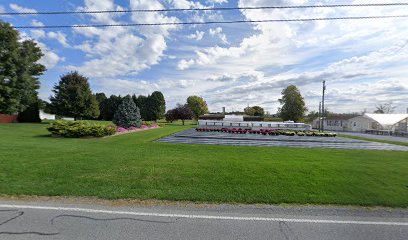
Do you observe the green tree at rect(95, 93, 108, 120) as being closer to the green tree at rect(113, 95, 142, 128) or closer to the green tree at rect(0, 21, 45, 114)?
the green tree at rect(0, 21, 45, 114)

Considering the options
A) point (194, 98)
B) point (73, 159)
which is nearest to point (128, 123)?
point (73, 159)

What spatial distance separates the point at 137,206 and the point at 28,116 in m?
42.4

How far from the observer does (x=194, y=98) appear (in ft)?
279

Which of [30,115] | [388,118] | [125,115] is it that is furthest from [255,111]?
[30,115]

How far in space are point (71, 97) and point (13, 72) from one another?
7.53m

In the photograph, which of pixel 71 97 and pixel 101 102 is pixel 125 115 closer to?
pixel 71 97

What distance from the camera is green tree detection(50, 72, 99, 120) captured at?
121 ft

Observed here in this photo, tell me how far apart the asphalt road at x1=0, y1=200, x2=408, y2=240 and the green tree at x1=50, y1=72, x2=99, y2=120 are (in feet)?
119

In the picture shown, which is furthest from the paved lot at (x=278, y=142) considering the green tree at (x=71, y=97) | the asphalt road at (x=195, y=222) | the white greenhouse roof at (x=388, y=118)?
the white greenhouse roof at (x=388, y=118)

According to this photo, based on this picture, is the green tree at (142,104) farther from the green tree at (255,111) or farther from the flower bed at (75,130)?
the flower bed at (75,130)

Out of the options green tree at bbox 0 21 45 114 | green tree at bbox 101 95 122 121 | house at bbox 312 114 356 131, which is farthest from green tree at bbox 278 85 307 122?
green tree at bbox 0 21 45 114

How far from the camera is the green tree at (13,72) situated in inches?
1235

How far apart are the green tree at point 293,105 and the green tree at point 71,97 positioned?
4000 cm

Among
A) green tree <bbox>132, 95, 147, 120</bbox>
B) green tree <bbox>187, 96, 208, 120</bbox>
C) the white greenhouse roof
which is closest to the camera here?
the white greenhouse roof
